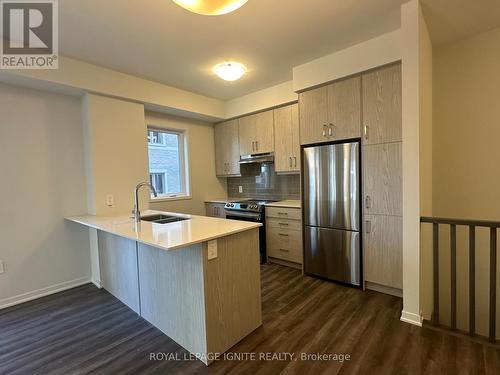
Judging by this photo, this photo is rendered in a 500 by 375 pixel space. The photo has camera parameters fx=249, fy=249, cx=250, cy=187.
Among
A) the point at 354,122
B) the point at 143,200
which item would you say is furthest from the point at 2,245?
the point at 354,122

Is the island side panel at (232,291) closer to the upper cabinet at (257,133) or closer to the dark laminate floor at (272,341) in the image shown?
the dark laminate floor at (272,341)

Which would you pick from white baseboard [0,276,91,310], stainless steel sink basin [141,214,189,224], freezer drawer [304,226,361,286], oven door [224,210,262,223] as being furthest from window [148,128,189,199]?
freezer drawer [304,226,361,286]

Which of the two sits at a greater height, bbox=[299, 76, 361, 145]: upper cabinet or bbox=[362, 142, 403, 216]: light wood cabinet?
bbox=[299, 76, 361, 145]: upper cabinet

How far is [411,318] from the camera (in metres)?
2.12

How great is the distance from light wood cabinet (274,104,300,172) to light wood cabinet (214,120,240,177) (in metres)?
0.84

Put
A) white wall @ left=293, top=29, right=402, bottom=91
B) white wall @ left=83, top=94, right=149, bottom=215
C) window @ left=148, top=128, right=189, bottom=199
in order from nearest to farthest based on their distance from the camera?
1. white wall @ left=293, top=29, right=402, bottom=91
2. white wall @ left=83, top=94, right=149, bottom=215
3. window @ left=148, top=128, right=189, bottom=199

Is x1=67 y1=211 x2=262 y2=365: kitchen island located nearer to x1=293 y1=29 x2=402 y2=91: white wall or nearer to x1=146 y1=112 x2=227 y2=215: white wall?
x1=146 y1=112 x2=227 y2=215: white wall

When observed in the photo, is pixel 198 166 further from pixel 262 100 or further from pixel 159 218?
pixel 159 218

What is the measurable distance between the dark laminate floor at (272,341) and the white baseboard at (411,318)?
0.17ft

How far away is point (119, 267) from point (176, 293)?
106cm

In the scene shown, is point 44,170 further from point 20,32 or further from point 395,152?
point 395,152

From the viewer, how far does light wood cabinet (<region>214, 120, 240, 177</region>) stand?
437 centimetres

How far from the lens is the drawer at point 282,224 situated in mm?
3349

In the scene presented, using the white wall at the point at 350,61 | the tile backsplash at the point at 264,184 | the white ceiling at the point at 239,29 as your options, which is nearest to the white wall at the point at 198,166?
the tile backsplash at the point at 264,184
